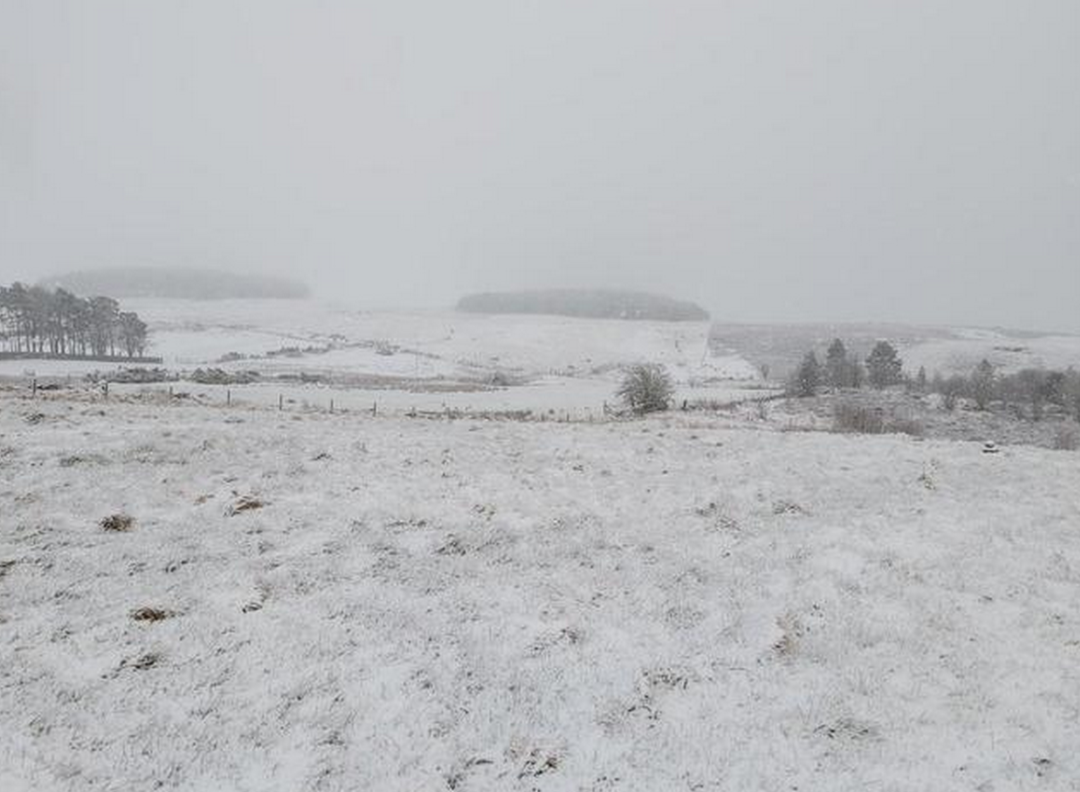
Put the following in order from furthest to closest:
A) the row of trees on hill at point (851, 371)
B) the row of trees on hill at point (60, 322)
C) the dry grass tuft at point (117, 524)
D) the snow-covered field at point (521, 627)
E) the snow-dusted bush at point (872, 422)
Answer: the row of trees on hill at point (60, 322) < the row of trees on hill at point (851, 371) < the snow-dusted bush at point (872, 422) < the dry grass tuft at point (117, 524) < the snow-covered field at point (521, 627)

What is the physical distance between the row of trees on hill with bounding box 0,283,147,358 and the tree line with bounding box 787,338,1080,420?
291 ft

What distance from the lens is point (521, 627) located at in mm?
11023

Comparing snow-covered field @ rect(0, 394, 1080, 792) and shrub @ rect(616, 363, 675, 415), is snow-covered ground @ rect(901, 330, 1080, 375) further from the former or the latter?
snow-covered field @ rect(0, 394, 1080, 792)

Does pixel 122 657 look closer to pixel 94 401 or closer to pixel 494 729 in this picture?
pixel 494 729

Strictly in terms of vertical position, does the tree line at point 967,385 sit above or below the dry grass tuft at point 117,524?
above

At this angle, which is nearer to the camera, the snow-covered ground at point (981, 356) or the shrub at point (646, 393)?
the shrub at point (646, 393)

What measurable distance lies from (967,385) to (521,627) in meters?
74.4

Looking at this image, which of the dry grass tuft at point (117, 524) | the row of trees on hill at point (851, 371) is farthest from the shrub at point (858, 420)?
the dry grass tuft at point (117, 524)

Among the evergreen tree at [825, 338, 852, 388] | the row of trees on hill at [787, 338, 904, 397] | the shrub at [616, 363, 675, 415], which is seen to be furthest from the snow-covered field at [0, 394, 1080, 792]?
the evergreen tree at [825, 338, 852, 388]

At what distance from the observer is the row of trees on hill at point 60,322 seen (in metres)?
89.7

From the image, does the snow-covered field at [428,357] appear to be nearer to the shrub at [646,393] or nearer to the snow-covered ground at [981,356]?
the shrub at [646,393]

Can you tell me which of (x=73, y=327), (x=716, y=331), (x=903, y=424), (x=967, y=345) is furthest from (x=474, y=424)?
(x=716, y=331)

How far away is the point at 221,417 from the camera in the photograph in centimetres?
2536

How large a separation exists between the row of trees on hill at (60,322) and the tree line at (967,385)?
88716 mm
